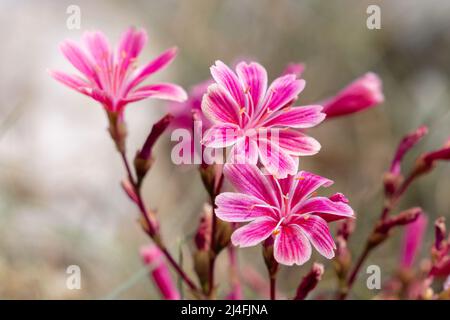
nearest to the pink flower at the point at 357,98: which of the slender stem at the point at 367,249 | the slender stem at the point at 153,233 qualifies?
the slender stem at the point at 367,249

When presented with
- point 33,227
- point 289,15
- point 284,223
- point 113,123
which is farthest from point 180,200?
point 284,223

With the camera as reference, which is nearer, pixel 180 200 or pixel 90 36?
pixel 90 36

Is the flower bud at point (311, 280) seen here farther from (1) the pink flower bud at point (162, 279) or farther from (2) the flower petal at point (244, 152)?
(1) the pink flower bud at point (162, 279)

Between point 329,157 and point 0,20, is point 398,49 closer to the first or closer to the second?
point 329,157

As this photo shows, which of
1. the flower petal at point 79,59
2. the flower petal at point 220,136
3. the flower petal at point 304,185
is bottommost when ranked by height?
the flower petal at point 304,185

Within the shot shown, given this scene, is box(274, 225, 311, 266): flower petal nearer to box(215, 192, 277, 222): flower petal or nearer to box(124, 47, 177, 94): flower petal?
box(215, 192, 277, 222): flower petal

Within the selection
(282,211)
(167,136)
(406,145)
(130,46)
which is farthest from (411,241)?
(167,136)

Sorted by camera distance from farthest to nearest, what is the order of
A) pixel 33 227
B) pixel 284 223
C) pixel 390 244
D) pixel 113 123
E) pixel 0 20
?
pixel 0 20 → pixel 390 244 → pixel 33 227 → pixel 113 123 → pixel 284 223

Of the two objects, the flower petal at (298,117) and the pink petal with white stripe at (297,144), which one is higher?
the flower petal at (298,117)
